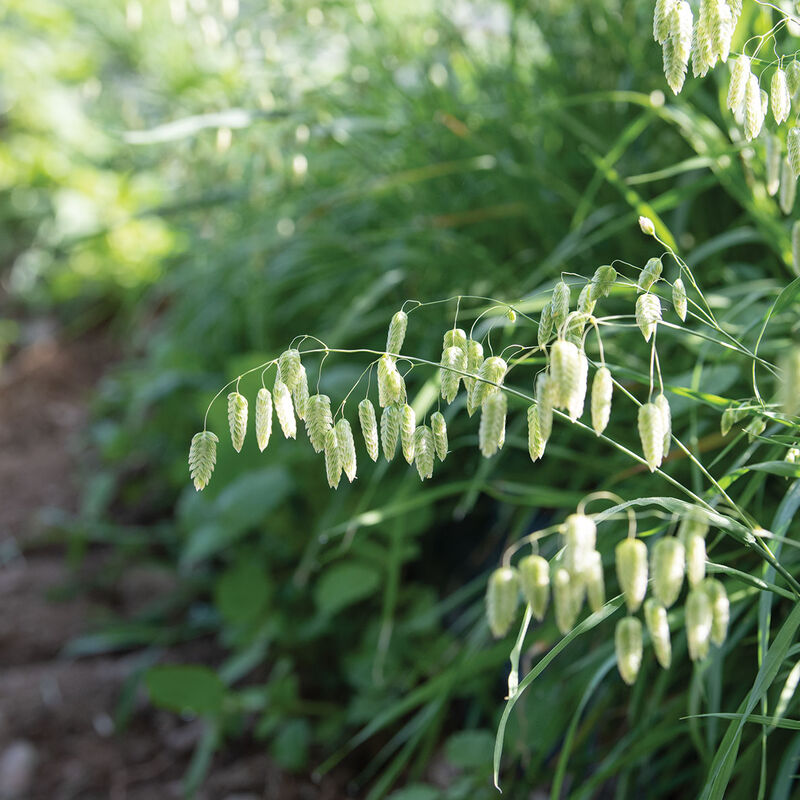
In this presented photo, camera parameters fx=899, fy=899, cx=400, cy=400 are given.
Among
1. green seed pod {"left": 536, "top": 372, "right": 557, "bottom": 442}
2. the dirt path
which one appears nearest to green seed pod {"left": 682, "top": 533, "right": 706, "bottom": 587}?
green seed pod {"left": 536, "top": 372, "right": 557, "bottom": 442}

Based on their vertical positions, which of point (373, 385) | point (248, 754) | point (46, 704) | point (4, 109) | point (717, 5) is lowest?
point (248, 754)

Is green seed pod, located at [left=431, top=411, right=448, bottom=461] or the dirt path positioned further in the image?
the dirt path

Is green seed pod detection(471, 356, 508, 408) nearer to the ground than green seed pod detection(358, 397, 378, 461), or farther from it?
farther from it

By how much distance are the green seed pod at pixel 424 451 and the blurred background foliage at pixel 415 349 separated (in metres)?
0.36

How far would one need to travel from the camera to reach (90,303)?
3.94 m

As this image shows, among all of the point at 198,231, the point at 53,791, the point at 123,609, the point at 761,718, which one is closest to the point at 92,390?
the point at 198,231

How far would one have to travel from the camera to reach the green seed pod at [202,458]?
72 cm

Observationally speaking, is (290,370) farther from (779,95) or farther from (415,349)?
(415,349)

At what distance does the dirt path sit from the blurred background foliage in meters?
0.07

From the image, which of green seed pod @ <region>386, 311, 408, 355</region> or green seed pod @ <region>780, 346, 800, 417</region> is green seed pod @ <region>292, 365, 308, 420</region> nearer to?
green seed pod @ <region>386, 311, 408, 355</region>

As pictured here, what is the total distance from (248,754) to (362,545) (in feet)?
1.56

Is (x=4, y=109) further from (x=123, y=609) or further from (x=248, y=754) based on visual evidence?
(x=248, y=754)

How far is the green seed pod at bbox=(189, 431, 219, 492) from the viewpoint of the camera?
0.72 meters

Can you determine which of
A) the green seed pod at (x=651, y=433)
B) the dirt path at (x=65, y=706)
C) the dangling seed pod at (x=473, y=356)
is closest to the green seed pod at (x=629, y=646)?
the green seed pod at (x=651, y=433)
